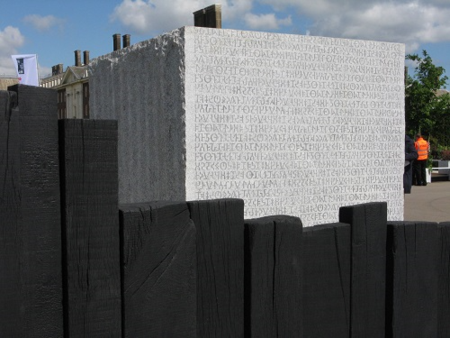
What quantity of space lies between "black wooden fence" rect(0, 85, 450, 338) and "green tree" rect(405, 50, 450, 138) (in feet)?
78.1

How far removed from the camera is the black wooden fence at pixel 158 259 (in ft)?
5.23

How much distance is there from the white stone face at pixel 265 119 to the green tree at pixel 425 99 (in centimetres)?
1860

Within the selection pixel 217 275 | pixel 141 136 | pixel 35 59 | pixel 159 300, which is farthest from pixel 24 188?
pixel 35 59

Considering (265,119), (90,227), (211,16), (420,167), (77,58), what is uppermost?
(77,58)

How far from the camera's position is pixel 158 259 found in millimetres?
1834

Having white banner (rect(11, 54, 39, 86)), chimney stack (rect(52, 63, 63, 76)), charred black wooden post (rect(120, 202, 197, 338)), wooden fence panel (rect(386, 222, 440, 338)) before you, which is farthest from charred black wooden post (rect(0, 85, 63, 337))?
chimney stack (rect(52, 63, 63, 76))

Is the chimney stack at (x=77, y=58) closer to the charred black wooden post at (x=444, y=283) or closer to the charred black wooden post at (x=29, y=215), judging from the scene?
the charred black wooden post at (x=444, y=283)

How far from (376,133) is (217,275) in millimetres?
5720

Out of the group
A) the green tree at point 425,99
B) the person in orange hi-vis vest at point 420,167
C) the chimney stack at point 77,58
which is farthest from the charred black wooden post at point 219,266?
the chimney stack at point 77,58

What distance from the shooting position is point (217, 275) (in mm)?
1979

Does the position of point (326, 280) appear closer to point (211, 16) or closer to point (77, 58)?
point (211, 16)

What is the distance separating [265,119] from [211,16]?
59.5 inches

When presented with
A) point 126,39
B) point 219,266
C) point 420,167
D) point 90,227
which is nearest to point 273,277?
point 219,266

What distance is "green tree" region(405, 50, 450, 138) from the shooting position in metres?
25.3
